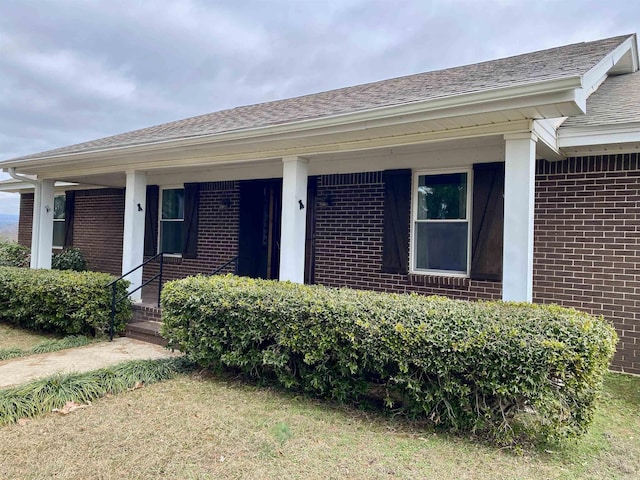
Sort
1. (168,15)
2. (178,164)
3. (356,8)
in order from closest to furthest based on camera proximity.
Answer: (178,164) < (168,15) < (356,8)

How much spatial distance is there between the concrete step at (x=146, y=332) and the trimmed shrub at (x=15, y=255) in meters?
7.54

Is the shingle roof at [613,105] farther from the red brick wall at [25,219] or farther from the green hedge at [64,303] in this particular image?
the red brick wall at [25,219]

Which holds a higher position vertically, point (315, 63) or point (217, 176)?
point (315, 63)

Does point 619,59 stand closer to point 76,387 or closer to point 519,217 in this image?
point 519,217

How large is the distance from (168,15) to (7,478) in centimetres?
1209

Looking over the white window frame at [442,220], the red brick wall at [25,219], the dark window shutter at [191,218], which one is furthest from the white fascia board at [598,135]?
the red brick wall at [25,219]

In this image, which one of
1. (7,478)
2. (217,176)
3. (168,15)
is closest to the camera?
(7,478)

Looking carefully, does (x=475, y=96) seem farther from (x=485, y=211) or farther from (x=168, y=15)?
(x=168, y=15)

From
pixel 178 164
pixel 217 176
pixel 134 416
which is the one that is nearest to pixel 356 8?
pixel 217 176

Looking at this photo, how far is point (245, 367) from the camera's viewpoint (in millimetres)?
4492

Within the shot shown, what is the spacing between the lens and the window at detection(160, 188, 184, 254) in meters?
9.56

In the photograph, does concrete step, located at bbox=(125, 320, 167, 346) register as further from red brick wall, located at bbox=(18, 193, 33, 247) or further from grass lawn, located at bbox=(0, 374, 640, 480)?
red brick wall, located at bbox=(18, 193, 33, 247)

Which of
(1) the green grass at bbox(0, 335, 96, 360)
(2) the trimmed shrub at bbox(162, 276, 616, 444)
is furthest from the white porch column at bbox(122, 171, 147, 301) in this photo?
(2) the trimmed shrub at bbox(162, 276, 616, 444)

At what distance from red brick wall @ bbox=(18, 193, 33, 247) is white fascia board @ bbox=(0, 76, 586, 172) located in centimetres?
1036
